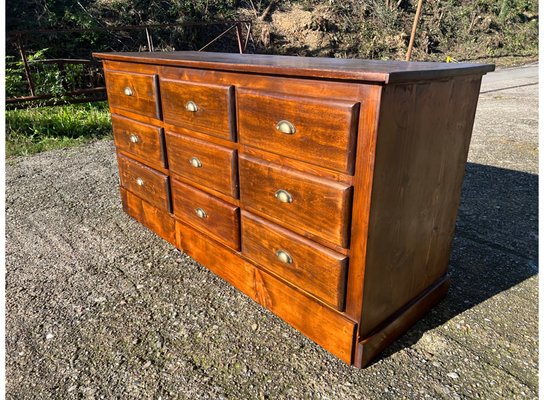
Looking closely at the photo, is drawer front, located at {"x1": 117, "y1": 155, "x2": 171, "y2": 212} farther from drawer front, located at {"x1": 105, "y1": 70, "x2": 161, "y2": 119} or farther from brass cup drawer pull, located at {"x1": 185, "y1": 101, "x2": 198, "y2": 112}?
brass cup drawer pull, located at {"x1": 185, "y1": 101, "x2": 198, "y2": 112}

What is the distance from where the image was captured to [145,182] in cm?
296

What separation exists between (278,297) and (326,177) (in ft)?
2.54

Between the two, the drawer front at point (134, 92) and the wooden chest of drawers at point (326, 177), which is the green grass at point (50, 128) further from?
the wooden chest of drawers at point (326, 177)

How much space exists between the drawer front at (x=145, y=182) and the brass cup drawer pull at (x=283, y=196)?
1.06m

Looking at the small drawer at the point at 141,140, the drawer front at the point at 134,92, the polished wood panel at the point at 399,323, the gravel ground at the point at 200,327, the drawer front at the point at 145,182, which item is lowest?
the gravel ground at the point at 200,327

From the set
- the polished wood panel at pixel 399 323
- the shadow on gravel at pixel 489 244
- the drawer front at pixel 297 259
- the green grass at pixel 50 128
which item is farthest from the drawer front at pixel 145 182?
the green grass at pixel 50 128

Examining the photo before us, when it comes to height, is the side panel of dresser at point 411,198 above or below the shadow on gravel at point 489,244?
above

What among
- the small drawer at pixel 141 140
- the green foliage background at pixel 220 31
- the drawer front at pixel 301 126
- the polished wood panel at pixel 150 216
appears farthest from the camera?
the green foliage background at pixel 220 31

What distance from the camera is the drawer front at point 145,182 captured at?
2785 mm

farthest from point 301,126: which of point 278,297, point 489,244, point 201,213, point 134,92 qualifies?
point 489,244

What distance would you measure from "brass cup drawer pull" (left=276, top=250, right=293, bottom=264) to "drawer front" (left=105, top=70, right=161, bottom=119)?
1175 mm

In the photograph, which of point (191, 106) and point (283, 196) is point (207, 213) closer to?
point (191, 106)

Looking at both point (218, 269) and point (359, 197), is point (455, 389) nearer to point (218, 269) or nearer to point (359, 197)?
point (359, 197)

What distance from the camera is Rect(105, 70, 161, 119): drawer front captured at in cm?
254
